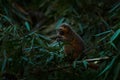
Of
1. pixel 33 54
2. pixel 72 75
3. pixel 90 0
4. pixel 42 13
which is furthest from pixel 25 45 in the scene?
pixel 42 13

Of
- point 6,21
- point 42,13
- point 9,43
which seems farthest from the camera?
point 42,13

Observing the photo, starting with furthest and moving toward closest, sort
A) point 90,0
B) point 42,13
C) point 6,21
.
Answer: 1. point 42,13
2. point 90,0
3. point 6,21

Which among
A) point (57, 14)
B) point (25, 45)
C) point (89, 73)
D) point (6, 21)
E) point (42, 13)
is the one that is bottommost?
point (89, 73)

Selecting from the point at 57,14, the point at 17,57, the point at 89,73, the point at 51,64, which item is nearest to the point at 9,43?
the point at 17,57

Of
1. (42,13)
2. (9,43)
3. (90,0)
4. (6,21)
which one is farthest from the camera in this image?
(42,13)

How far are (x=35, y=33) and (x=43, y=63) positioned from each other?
0.79ft

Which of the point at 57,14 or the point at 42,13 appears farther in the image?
the point at 42,13

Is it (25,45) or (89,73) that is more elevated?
(25,45)

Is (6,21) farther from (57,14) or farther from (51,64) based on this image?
(57,14)

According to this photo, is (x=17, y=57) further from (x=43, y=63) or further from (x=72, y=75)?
(x=72, y=75)

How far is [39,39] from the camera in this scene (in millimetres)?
3619

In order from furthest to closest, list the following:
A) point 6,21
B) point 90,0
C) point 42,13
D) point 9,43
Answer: point 42,13 < point 90,0 < point 6,21 < point 9,43

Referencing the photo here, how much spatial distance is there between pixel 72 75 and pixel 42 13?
3.92 metres

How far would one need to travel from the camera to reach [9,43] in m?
3.52
